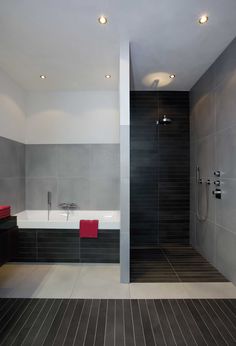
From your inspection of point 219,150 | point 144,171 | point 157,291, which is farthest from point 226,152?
point 157,291

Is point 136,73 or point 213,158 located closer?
point 213,158

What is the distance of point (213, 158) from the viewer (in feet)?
9.73

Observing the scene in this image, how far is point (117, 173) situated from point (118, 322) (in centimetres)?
→ 243

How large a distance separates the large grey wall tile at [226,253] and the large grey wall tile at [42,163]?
2859 mm

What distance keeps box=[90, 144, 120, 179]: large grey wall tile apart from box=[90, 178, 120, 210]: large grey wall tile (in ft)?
0.42

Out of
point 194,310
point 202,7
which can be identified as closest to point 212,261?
point 194,310

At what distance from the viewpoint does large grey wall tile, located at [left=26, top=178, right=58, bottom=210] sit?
393 centimetres

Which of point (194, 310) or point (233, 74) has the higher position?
point (233, 74)

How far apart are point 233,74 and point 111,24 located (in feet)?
4.85

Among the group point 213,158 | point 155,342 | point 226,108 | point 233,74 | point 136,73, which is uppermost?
point 136,73

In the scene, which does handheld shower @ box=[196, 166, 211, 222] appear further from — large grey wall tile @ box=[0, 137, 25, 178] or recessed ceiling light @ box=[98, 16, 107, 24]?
large grey wall tile @ box=[0, 137, 25, 178]

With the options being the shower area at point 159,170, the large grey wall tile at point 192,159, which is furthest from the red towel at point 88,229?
the large grey wall tile at point 192,159

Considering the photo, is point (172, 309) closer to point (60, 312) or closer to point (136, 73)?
point (60, 312)

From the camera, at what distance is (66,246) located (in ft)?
9.84
